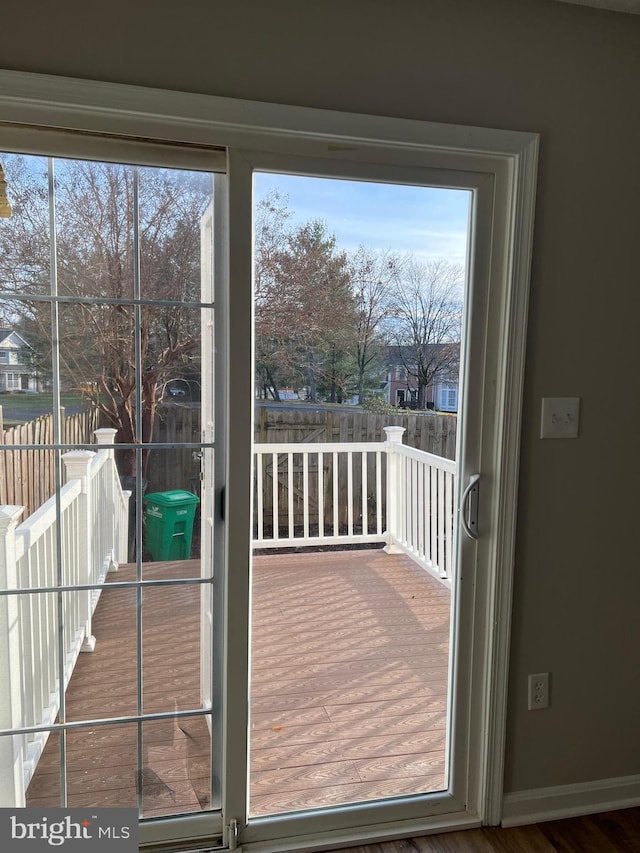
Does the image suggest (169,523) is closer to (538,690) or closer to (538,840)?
(538,690)

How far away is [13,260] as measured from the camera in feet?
5.31

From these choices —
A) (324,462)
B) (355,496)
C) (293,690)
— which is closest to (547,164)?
(324,462)

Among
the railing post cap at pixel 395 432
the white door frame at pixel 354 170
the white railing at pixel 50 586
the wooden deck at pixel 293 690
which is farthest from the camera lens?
the railing post cap at pixel 395 432

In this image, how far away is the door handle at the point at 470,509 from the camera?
76.5 inches

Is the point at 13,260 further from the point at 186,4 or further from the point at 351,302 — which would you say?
the point at 351,302

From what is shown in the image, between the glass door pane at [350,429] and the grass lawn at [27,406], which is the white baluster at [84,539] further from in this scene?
the glass door pane at [350,429]

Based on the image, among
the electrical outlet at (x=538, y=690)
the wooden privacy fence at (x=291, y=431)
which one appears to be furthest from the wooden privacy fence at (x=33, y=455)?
the electrical outlet at (x=538, y=690)

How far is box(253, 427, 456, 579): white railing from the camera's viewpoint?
7.47 feet

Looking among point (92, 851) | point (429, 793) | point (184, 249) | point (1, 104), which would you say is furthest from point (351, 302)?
point (92, 851)

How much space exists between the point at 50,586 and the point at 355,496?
4.08ft

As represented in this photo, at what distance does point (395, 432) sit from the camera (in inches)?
87.7

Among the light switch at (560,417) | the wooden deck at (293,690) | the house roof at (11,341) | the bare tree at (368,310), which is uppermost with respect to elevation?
the bare tree at (368,310)

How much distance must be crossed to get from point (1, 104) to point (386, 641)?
2476 millimetres

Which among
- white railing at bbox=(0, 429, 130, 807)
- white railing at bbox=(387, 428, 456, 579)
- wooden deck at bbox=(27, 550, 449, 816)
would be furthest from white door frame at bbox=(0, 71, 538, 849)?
white railing at bbox=(387, 428, 456, 579)
